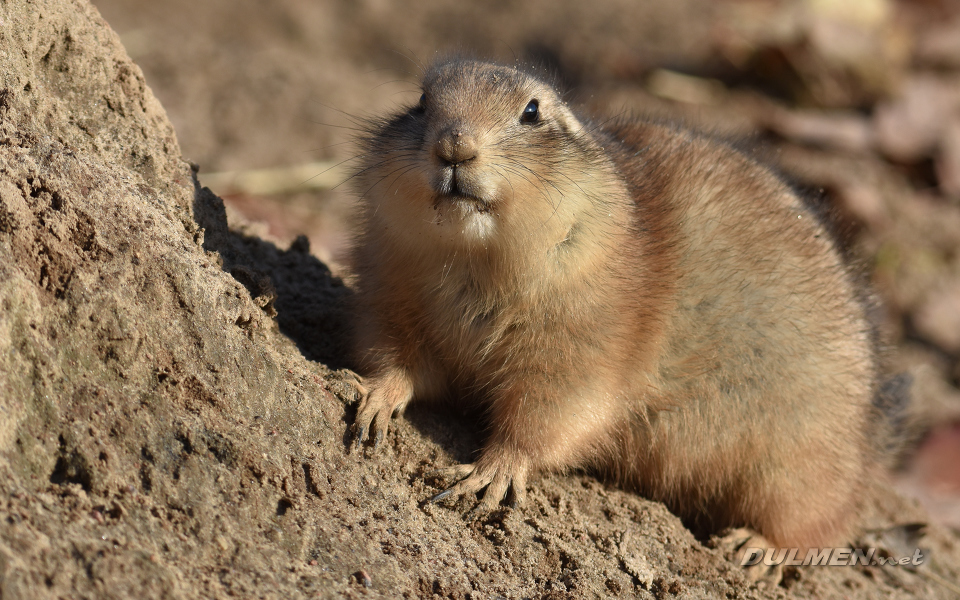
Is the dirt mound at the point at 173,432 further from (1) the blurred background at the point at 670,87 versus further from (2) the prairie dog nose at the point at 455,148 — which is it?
(1) the blurred background at the point at 670,87

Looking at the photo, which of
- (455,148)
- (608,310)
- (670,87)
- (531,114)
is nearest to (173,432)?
(455,148)

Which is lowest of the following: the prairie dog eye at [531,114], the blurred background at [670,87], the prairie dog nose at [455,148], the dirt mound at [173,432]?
the dirt mound at [173,432]

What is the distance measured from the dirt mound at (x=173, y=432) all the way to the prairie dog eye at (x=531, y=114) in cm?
139

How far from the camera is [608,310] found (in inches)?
160

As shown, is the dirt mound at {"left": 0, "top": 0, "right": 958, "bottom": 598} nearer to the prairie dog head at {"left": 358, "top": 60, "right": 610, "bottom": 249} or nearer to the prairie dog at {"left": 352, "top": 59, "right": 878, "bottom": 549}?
the prairie dog at {"left": 352, "top": 59, "right": 878, "bottom": 549}

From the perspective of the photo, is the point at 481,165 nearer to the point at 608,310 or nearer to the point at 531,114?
the point at 531,114

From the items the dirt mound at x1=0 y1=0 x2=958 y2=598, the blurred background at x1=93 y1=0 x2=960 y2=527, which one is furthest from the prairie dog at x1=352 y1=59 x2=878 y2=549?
the blurred background at x1=93 y1=0 x2=960 y2=527

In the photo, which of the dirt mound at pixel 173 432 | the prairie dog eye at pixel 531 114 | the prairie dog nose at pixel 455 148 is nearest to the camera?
the dirt mound at pixel 173 432

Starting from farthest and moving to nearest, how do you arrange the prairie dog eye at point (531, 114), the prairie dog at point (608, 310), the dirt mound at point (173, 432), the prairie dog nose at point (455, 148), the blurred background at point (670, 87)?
1. the blurred background at point (670, 87)
2. the prairie dog eye at point (531, 114)
3. the prairie dog at point (608, 310)
4. the prairie dog nose at point (455, 148)
5. the dirt mound at point (173, 432)

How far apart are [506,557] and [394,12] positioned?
32.3ft

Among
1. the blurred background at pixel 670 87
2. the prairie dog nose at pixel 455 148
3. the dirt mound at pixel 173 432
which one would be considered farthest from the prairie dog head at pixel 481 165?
the blurred background at pixel 670 87

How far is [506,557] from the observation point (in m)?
3.61

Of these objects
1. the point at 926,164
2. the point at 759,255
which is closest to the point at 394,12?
the point at 926,164

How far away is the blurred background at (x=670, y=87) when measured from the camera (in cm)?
886
